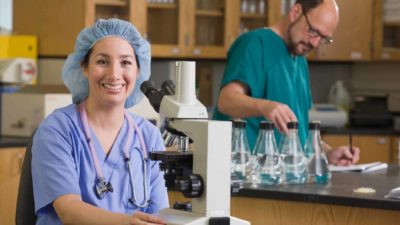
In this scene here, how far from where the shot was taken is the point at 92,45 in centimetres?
232

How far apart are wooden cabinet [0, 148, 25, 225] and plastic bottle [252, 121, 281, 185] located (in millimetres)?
1745

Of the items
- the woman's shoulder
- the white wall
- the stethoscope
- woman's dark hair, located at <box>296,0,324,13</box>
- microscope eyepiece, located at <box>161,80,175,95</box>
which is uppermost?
the white wall

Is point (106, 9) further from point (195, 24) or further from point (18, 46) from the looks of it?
point (195, 24)

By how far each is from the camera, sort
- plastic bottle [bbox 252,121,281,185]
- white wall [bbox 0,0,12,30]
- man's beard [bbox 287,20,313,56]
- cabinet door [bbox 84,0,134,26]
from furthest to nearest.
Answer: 1. white wall [bbox 0,0,12,30]
2. cabinet door [bbox 84,0,134,26]
3. man's beard [bbox 287,20,313,56]
4. plastic bottle [bbox 252,121,281,185]

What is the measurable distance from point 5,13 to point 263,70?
2666 millimetres

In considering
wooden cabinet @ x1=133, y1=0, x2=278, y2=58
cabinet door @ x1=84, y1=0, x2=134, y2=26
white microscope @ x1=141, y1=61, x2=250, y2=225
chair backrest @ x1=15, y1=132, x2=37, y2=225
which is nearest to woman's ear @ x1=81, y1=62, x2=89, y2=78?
chair backrest @ x1=15, y1=132, x2=37, y2=225

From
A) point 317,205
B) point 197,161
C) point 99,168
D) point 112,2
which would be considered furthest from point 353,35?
point 197,161

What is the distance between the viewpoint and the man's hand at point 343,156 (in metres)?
3.44

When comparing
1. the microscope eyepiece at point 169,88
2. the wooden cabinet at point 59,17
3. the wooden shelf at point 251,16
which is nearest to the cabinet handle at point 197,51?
the wooden shelf at point 251,16

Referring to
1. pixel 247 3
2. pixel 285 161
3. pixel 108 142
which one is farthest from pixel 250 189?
pixel 247 3

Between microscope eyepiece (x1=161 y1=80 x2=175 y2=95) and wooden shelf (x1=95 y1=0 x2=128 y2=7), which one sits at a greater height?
wooden shelf (x1=95 y1=0 x2=128 y2=7)

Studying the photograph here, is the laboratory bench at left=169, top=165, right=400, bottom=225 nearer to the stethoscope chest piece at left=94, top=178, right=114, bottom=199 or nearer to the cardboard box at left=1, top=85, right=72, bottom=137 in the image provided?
the stethoscope chest piece at left=94, top=178, right=114, bottom=199

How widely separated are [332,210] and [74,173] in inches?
39.7

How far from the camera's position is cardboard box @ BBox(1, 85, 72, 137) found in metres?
4.34
